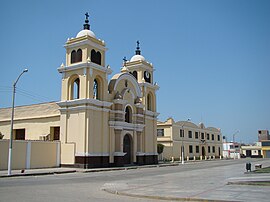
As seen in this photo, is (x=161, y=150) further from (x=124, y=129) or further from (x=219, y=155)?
(x=219, y=155)

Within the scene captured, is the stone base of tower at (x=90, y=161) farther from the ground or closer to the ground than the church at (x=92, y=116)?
closer to the ground

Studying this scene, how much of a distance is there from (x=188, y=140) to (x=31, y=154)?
42631mm

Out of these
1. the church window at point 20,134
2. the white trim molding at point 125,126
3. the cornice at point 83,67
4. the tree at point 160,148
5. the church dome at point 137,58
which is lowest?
the tree at point 160,148

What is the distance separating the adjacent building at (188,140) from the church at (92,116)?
14364mm

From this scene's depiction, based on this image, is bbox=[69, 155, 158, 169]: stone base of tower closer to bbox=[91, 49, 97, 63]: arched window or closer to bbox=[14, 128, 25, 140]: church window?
bbox=[91, 49, 97, 63]: arched window

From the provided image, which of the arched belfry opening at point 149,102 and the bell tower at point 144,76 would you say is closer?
the bell tower at point 144,76

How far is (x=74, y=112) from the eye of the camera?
1449 inches

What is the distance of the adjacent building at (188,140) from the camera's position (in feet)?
208

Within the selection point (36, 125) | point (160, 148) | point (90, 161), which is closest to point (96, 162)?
point (90, 161)

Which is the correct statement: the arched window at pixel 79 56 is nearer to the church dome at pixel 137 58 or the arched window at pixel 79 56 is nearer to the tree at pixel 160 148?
the church dome at pixel 137 58

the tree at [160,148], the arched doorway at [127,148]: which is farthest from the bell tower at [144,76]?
the tree at [160,148]

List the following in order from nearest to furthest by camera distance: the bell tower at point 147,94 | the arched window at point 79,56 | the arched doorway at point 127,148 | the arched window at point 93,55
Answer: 1. the arched window at point 79,56
2. the arched window at point 93,55
3. the arched doorway at point 127,148
4. the bell tower at point 147,94

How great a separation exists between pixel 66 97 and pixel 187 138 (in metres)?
A: 38.1

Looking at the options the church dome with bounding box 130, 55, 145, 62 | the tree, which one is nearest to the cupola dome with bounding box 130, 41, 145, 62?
the church dome with bounding box 130, 55, 145, 62
